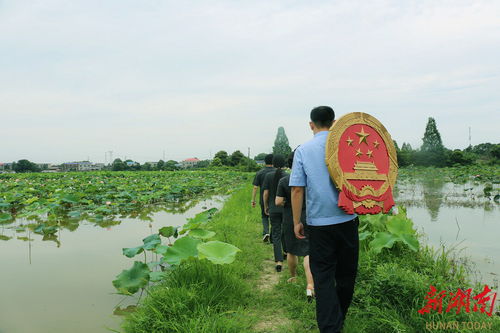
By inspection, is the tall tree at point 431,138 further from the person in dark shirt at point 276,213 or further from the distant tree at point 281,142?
the person in dark shirt at point 276,213

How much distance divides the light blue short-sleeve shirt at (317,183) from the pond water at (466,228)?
2614mm

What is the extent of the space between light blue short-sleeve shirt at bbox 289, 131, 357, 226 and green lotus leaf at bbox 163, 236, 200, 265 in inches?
54.4

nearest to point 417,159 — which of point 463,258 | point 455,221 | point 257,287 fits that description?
point 455,221

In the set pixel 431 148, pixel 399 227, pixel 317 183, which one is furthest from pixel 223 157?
pixel 317 183

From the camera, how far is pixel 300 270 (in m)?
3.54

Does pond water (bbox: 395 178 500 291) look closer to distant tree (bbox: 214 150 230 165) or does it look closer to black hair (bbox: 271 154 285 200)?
black hair (bbox: 271 154 285 200)

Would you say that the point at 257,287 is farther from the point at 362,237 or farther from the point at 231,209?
the point at 231,209

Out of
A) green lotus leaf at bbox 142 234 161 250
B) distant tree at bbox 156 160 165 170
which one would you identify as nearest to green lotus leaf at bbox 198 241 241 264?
green lotus leaf at bbox 142 234 161 250

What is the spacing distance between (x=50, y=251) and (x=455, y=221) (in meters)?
7.52

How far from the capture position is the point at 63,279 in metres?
3.66

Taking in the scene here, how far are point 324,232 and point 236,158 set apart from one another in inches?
1594

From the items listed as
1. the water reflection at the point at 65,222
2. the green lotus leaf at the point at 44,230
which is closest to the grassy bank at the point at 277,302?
the water reflection at the point at 65,222

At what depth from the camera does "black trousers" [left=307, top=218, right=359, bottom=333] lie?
190 centimetres

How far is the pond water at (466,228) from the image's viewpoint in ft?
13.2
